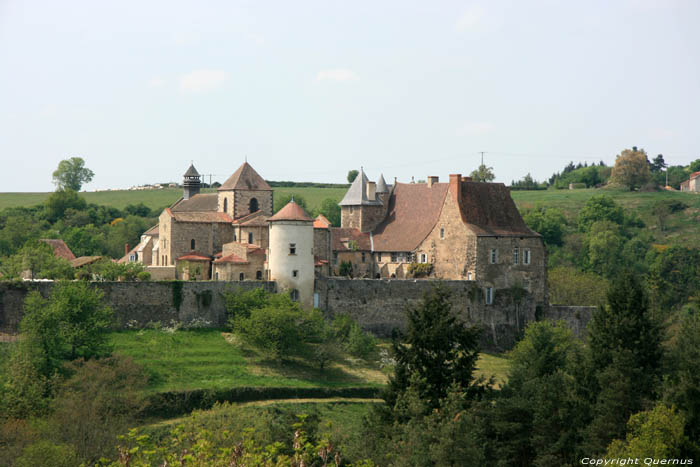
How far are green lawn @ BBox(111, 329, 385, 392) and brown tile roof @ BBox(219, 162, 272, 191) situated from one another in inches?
615

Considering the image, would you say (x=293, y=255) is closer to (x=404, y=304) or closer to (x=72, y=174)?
(x=404, y=304)

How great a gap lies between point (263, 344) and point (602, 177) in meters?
117

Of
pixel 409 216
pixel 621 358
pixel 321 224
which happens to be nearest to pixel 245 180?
pixel 321 224

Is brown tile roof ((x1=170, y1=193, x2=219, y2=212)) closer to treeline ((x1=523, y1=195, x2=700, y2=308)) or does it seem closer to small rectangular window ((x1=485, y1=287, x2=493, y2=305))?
small rectangular window ((x1=485, y1=287, x2=493, y2=305))

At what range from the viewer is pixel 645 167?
148 m

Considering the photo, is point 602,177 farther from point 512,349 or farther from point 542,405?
point 542,405

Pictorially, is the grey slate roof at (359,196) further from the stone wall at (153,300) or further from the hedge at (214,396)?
the hedge at (214,396)

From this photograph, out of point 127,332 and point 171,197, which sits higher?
point 171,197

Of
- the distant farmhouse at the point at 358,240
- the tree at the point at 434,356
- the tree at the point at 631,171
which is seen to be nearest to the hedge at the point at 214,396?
the distant farmhouse at the point at 358,240

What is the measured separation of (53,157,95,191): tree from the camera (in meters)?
156

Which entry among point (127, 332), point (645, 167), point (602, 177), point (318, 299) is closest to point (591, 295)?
point (318, 299)

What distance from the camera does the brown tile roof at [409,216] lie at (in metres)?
78.8

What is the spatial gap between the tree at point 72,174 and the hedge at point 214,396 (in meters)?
103

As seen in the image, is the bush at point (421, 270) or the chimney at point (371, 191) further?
the chimney at point (371, 191)
